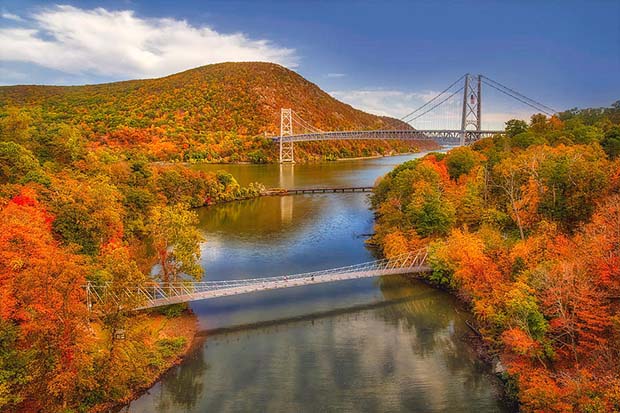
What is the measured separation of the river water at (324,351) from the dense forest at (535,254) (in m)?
1.50

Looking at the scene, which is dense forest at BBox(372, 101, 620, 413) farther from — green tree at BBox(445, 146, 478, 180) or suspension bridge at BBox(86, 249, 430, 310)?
suspension bridge at BBox(86, 249, 430, 310)

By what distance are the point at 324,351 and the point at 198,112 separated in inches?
3688

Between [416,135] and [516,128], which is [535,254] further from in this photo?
[416,135]

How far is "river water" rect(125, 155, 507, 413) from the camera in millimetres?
12938

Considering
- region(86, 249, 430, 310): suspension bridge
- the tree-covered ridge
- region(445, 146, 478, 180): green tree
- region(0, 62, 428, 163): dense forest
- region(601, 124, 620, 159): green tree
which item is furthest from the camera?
region(0, 62, 428, 163): dense forest

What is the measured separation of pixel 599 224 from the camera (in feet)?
47.9

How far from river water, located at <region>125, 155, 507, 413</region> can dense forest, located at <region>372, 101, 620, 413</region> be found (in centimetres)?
150

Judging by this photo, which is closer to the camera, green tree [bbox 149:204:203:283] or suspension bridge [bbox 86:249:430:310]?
suspension bridge [bbox 86:249:430:310]

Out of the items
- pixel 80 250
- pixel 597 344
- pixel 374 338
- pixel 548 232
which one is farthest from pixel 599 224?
pixel 80 250

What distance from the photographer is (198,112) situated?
101375 millimetres

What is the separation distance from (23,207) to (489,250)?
18.2 m

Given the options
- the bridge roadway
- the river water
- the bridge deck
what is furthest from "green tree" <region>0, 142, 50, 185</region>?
the bridge roadway

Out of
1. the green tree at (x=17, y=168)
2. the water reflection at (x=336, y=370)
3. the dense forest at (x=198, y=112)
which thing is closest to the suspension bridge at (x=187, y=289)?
the water reflection at (x=336, y=370)

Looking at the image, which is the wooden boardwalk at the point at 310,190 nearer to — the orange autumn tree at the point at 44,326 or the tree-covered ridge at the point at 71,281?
A: the tree-covered ridge at the point at 71,281
